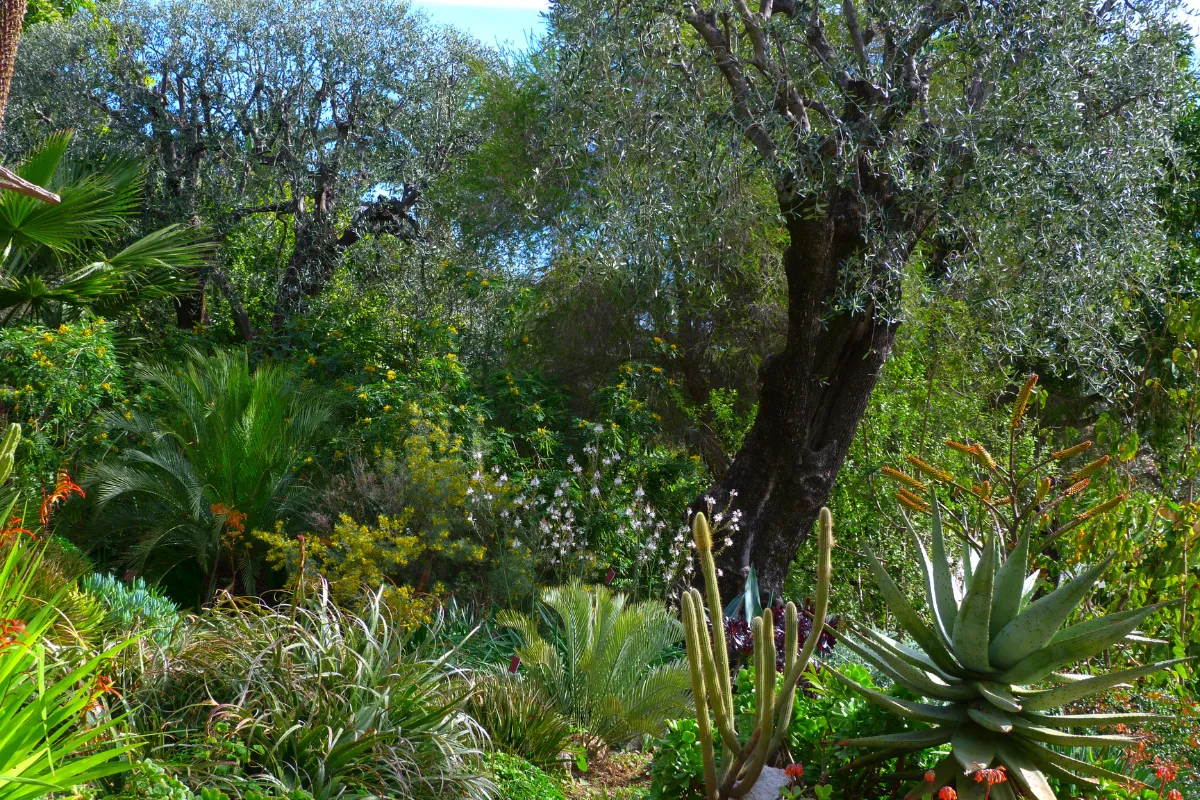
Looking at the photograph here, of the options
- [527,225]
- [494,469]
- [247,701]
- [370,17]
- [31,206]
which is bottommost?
[247,701]

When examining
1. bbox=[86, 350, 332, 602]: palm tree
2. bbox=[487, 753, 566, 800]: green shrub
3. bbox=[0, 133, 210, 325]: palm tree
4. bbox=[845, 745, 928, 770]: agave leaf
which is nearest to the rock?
bbox=[845, 745, 928, 770]: agave leaf

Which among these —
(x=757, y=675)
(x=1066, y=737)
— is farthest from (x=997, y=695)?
(x=757, y=675)

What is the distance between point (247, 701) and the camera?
395cm

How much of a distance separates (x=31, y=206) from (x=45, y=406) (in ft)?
5.28

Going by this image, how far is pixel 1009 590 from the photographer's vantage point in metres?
3.18

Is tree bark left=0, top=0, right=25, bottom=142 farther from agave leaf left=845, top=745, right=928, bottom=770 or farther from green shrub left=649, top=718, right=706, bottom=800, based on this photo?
agave leaf left=845, top=745, right=928, bottom=770

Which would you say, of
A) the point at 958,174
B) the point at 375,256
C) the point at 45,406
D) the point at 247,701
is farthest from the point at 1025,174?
the point at 375,256

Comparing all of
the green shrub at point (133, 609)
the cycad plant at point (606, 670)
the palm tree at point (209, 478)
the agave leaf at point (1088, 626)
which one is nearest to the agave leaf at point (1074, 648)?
the agave leaf at point (1088, 626)

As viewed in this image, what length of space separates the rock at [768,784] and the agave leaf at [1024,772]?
0.68 meters

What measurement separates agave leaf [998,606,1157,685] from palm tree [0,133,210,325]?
7.73 meters

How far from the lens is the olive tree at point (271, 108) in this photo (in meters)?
11.9

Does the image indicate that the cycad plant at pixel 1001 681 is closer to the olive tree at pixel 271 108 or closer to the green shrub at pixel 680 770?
the green shrub at pixel 680 770

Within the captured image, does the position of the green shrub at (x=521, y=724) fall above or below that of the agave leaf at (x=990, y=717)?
below

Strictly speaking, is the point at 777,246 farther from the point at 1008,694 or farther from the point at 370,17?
the point at 1008,694
